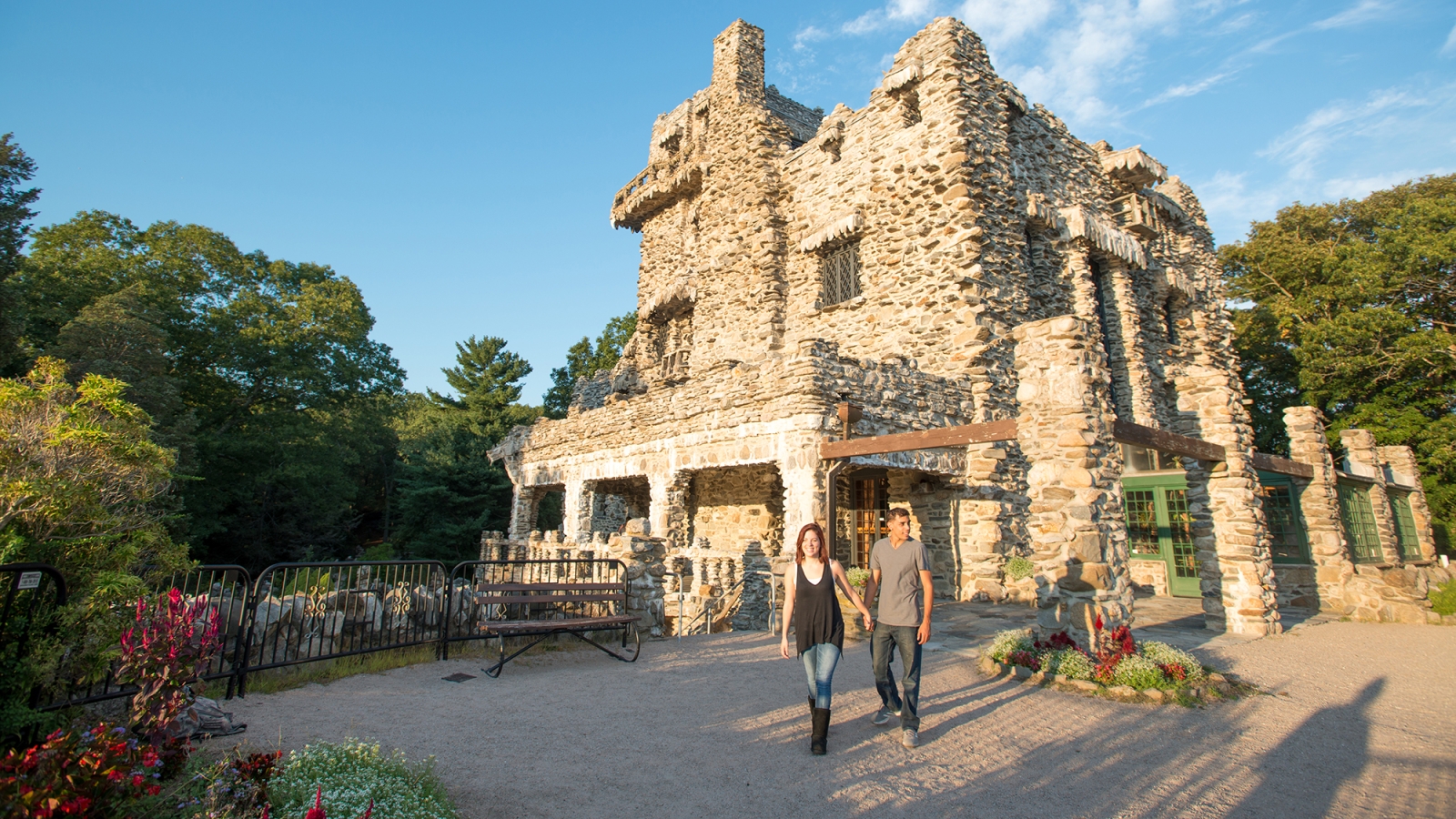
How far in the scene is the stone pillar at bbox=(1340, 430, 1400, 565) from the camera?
14391mm

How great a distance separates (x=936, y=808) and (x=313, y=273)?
106 feet

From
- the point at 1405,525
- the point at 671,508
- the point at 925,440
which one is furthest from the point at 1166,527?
the point at 671,508

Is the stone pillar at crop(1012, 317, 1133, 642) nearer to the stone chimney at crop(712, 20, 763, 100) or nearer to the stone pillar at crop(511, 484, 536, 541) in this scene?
the stone chimney at crop(712, 20, 763, 100)

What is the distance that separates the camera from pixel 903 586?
500 centimetres

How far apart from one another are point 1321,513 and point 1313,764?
9.87 m

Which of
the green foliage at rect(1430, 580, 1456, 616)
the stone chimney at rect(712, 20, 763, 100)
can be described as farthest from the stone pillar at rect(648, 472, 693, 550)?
the green foliage at rect(1430, 580, 1456, 616)

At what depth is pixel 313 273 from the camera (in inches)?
1118

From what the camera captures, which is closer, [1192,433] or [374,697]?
[374,697]

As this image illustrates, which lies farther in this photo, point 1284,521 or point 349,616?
point 1284,521

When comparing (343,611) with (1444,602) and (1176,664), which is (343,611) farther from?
(1444,602)

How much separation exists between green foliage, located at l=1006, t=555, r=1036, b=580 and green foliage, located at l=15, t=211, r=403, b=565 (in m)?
20.9

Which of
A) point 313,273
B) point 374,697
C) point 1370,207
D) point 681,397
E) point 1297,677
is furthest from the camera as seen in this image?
point 313,273

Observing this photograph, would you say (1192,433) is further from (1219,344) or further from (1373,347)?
(1373,347)

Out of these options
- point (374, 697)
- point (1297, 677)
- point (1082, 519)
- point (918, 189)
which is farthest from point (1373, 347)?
point (374, 697)
